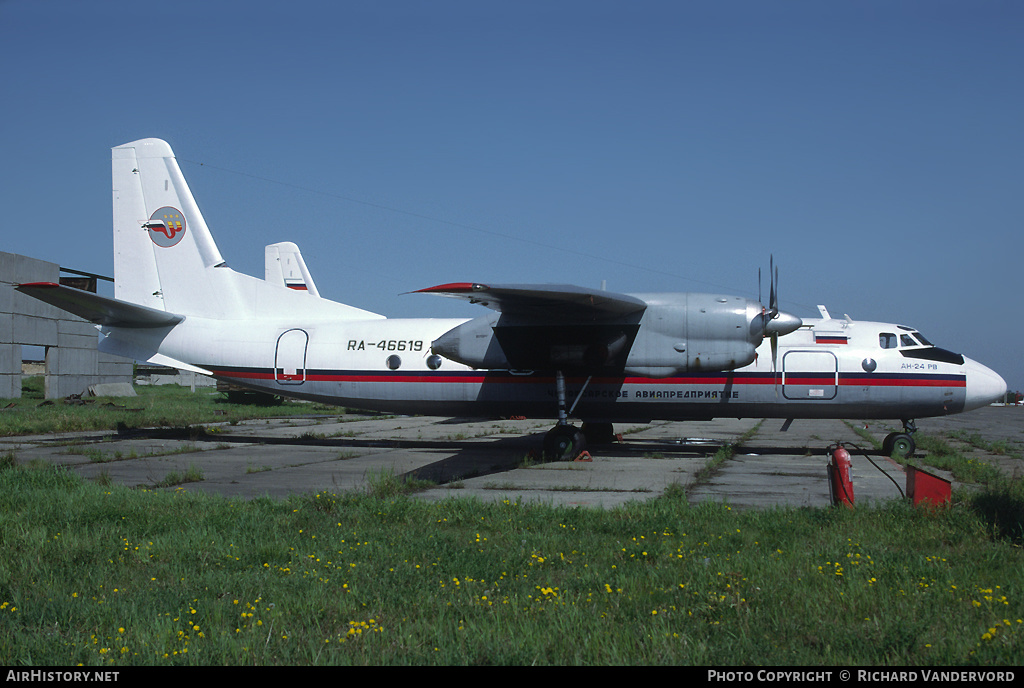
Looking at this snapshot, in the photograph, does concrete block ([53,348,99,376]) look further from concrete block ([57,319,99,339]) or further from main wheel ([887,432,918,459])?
main wheel ([887,432,918,459])

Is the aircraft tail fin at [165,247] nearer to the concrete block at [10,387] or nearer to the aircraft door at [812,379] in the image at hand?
the aircraft door at [812,379]

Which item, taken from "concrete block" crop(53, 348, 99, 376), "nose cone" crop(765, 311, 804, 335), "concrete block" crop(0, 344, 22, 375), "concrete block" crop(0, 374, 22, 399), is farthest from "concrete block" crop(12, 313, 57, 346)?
"nose cone" crop(765, 311, 804, 335)

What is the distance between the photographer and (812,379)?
16.5 metres

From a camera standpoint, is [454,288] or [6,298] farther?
→ [6,298]

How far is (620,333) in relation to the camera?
1571 cm

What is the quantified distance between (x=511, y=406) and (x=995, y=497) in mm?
10553

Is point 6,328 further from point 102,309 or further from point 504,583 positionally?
point 504,583

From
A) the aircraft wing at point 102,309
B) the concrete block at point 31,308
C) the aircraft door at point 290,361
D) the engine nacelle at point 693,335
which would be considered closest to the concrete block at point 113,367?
the concrete block at point 31,308

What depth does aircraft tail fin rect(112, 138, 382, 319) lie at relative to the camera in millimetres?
19047

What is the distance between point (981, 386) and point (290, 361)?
16.4 m

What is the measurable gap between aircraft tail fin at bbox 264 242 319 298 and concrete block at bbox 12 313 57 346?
490 inches

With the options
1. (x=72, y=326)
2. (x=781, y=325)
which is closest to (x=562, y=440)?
(x=781, y=325)

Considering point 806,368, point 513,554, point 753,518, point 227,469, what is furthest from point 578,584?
point 806,368
